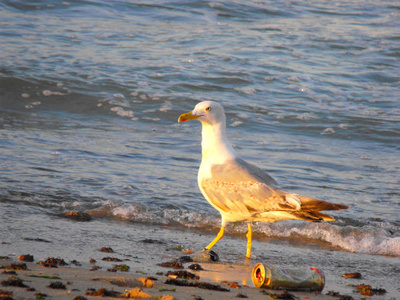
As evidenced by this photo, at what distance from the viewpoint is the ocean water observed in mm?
5844

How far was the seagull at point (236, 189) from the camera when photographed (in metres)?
4.73

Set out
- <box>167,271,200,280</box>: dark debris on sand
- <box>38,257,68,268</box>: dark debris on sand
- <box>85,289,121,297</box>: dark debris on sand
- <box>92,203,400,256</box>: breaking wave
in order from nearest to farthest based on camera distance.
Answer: <box>85,289,121,297</box>: dark debris on sand → <box>38,257,68,268</box>: dark debris on sand → <box>167,271,200,280</box>: dark debris on sand → <box>92,203,400,256</box>: breaking wave

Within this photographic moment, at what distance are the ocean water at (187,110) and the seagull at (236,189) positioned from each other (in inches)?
16.9

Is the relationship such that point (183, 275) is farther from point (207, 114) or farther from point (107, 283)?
point (207, 114)

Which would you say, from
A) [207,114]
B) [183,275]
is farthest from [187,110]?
[183,275]

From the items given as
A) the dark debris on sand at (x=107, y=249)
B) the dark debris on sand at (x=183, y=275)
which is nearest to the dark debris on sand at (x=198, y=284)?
the dark debris on sand at (x=183, y=275)

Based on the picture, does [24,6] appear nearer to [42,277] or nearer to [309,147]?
[309,147]

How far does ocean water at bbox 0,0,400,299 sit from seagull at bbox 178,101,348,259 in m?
0.43

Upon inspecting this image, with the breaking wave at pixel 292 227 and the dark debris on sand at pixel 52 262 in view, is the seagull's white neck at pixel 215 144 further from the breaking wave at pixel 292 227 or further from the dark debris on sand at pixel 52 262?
the dark debris on sand at pixel 52 262

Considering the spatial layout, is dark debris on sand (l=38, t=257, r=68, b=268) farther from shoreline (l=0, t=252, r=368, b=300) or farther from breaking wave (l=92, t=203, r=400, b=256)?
breaking wave (l=92, t=203, r=400, b=256)

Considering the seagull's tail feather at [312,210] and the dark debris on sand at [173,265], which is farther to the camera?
the seagull's tail feather at [312,210]

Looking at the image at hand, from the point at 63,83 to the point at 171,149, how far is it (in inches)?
164

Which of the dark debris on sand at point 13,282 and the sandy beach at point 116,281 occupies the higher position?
the dark debris on sand at point 13,282

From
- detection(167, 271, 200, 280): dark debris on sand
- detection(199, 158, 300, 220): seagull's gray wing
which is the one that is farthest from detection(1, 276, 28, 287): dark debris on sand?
detection(199, 158, 300, 220): seagull's gray wing
